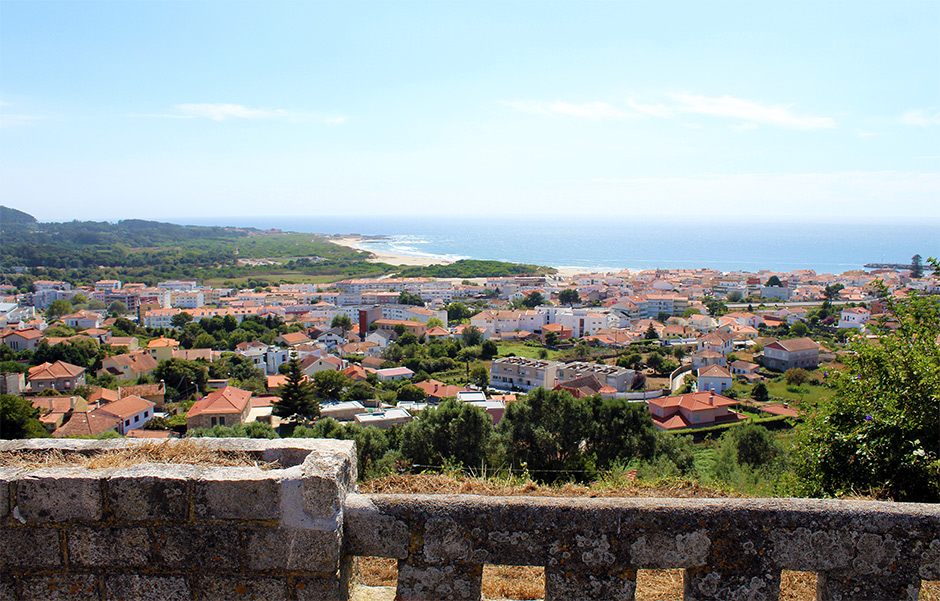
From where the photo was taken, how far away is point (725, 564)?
105 inches

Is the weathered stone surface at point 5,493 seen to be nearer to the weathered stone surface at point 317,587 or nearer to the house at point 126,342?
the weathered stone surface at point 317,587

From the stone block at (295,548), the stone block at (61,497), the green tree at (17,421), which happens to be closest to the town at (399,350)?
the green tree at (17,421)

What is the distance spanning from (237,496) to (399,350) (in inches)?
2040

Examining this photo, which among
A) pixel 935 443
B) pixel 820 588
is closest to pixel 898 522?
pixel 820 588

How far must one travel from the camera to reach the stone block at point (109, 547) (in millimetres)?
2639

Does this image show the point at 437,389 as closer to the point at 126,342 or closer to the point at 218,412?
the point at 218,412

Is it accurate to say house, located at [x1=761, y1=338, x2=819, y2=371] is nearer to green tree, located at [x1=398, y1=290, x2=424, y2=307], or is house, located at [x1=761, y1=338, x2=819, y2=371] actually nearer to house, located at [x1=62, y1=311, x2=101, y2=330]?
green tree, located at [x1=398, y1=290, x2=424, y2=307]

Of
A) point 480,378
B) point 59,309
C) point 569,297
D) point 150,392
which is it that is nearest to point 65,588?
point 150,392

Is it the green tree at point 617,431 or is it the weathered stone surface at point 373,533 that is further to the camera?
the green tree at point 617,431

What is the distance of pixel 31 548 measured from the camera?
2643 mm

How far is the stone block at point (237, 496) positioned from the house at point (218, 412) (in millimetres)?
27963

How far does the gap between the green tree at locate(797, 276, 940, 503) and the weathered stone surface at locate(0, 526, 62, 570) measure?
196 inches

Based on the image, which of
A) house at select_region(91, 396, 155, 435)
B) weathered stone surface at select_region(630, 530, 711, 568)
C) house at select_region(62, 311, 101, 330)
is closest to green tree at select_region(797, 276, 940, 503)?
weathered stone surface at select_region(630, 530, 711, 568)

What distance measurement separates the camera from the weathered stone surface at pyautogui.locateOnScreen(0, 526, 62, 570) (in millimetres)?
2635
